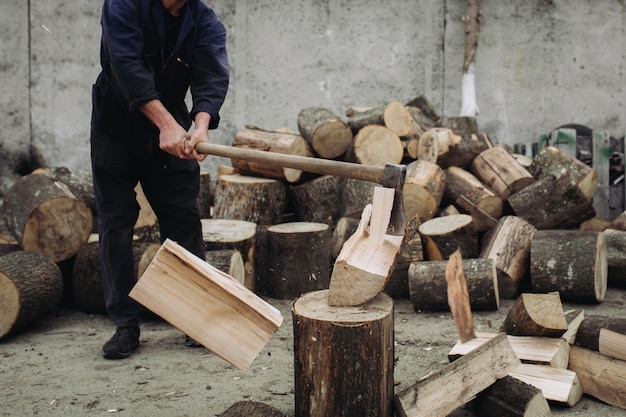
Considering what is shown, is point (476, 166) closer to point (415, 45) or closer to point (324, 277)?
point (324, 277)

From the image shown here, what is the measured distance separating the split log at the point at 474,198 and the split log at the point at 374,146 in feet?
1.87

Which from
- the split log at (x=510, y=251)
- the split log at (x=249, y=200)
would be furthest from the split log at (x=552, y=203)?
the split log at (x=249, y=200)

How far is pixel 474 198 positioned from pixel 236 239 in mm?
2165

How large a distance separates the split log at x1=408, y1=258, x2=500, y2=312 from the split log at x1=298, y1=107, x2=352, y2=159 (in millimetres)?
1626

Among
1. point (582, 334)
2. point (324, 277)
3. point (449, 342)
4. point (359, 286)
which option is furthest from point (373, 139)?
point (359, 286)

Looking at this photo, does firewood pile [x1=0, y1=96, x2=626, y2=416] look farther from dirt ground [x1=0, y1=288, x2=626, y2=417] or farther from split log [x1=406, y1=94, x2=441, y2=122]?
split log [x1=406, y1=94, x2=441, y2=122]

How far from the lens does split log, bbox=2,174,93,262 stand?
4074 millimetres

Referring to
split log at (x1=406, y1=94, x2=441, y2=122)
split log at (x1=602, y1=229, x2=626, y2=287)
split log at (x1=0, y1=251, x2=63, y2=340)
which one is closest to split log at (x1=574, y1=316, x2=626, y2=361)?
split log at (x1=602, y1=229, x2=626, y2=287)

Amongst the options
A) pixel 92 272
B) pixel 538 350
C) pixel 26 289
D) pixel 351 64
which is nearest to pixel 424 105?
pixel 351 64

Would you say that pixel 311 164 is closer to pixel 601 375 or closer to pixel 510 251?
pixel 601 375

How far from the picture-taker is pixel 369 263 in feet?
7.70

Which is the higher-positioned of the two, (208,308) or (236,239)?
(208,308)

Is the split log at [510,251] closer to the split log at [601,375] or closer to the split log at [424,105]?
the split log at [601,375]

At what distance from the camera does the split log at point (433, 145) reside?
542 centimetres
